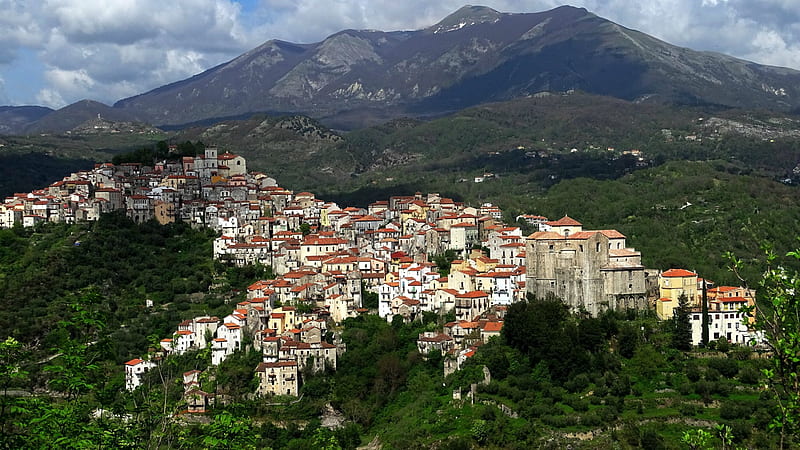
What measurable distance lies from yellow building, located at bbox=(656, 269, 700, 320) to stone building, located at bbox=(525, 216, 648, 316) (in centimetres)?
89

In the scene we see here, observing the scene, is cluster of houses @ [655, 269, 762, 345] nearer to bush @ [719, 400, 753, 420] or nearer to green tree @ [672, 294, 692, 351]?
green tree @ [672, 294, 692, 351]

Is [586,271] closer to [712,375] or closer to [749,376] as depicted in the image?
[712,375]

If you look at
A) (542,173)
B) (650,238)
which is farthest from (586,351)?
(542,173)

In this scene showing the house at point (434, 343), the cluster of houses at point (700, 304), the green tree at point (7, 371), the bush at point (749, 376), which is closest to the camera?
the green tree at point (7, 371)

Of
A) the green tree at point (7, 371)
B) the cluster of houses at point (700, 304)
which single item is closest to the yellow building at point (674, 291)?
the cluster of houses at point (700, 304)

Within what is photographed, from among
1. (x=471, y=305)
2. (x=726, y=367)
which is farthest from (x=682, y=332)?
(x=471, y=305)

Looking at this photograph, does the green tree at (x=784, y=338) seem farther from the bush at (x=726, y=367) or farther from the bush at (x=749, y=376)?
the bush at (x=726, y=367)

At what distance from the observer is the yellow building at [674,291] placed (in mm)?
43906

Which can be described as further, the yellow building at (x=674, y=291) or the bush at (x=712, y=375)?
the yellow building at (x=674, y=291)

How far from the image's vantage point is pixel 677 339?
135 feet

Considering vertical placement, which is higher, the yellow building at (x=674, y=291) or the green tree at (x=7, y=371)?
the green tree at (x=7, y=371)

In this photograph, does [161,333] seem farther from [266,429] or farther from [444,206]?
[444,206]

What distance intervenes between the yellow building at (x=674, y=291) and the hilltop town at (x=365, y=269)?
56mm

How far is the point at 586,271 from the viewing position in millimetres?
43562
